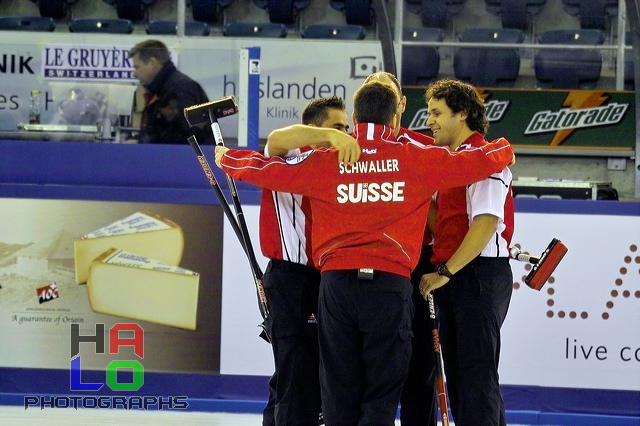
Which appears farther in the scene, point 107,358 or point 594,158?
point 594,158

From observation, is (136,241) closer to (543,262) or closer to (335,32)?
(543,262)

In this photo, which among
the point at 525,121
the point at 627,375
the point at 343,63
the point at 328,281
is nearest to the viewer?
the point at 328,281

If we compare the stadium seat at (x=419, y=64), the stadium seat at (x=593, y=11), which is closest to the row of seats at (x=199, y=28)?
the stadium seat at (x=419, y=64)

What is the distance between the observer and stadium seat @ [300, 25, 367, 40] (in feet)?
35.0

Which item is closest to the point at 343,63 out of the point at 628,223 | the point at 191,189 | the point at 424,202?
the point at 191,189

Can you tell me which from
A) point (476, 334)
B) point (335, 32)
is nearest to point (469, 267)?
point (476, 334)

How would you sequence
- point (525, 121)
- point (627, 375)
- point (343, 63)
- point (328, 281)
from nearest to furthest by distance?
point (328, 281)
point (627, 375)
point (343, 63)
point (525, 121)

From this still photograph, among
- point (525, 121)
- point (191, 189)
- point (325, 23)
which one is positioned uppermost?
point (325, 23)

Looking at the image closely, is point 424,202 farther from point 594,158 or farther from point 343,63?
point 594,158

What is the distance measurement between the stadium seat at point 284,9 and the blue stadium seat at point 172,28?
0.95 meters

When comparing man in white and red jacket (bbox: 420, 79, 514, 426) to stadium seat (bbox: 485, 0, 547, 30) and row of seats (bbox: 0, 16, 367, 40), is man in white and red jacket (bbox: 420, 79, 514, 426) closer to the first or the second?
row of seats (bbox: 0, 16, 367, 40)

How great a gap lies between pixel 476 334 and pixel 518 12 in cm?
863

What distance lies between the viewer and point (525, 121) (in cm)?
1026

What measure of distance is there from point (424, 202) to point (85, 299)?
3.41 metres
